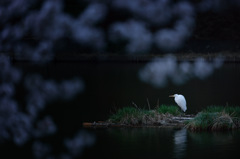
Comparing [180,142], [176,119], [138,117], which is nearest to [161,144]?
[180,142]

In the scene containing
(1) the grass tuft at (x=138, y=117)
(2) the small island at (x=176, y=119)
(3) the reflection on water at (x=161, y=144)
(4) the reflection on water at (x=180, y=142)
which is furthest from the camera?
(1) the grass tuft at (x=138, y=117)

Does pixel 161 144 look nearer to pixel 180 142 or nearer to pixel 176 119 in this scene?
pixel 180 142

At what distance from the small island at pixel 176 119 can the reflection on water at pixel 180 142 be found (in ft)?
1.26

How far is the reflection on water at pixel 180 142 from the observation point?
41.7 ft

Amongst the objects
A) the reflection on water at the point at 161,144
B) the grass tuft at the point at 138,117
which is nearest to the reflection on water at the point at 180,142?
the reflection on water at the point at 161,144

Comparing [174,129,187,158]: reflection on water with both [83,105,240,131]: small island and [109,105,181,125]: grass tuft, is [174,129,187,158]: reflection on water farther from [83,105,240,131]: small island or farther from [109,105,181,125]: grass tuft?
[109,105,181,125]: grass tuft

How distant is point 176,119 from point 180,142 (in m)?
2.41

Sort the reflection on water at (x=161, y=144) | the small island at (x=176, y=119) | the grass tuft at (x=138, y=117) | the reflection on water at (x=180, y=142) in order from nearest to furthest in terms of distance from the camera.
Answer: the reflection on water at (x=161, y=144) < the reflection on water at (x=180, y=142) < the small island at (x=176, y=119) < the grass tuft at (x=138, y=117)

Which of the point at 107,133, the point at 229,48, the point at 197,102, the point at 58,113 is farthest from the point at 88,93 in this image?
the point at 229,48

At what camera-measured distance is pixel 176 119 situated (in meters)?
16.3

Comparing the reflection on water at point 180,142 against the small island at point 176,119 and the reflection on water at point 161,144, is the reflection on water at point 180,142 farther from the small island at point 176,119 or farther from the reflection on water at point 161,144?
the small island at point 176,119

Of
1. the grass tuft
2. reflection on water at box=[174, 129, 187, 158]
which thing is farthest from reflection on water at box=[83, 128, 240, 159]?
the grass tuft

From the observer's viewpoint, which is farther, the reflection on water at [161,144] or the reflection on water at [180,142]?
the reflection on water at [180,142]

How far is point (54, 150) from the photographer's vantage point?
13.1 meters
